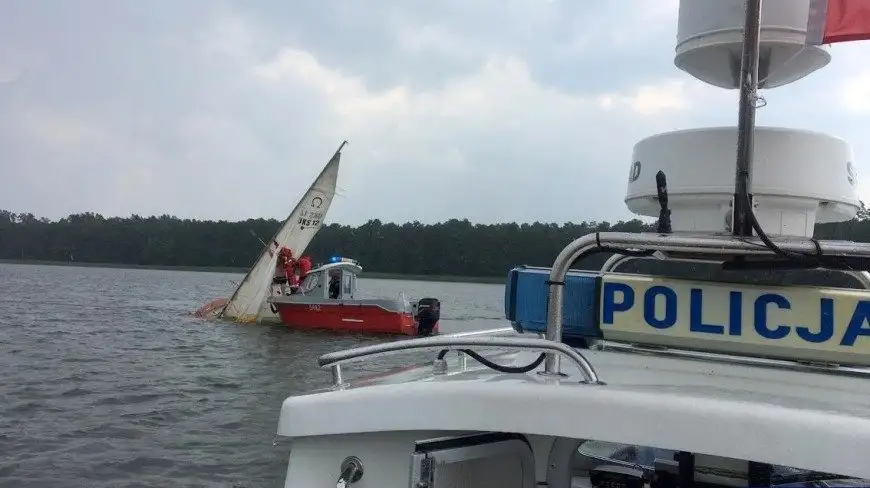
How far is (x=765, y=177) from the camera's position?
3.05m

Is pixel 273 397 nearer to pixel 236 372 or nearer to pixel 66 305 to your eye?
pixel 236 372

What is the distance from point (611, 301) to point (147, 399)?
35.7 ft

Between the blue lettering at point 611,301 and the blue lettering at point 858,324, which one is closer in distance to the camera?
the blue lettering at point 858,324

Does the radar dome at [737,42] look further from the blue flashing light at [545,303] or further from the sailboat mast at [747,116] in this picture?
the blue flashing light at [545,303]

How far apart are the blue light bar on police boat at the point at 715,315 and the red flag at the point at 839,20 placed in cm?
101

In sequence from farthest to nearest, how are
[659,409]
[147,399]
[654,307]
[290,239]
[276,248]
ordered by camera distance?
[290,239], [276,248], [147,399], [654,307], [659,409]

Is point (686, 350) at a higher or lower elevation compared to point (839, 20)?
lower

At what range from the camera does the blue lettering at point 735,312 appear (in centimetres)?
287

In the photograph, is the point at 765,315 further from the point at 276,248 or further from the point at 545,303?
the point at 276,248

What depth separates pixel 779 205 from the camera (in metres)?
3.07

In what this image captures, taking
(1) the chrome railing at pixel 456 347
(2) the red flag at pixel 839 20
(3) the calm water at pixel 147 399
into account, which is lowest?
→ (3) the calm water at pixel 147 399

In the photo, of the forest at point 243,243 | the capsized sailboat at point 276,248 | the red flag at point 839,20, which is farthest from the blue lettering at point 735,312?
the forest at point 243,243

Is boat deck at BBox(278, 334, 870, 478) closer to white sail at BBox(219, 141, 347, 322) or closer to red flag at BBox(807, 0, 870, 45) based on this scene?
red flag at BBox(807, 0, 870, 45)

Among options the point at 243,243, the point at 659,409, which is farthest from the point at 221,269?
the point at 659,409
